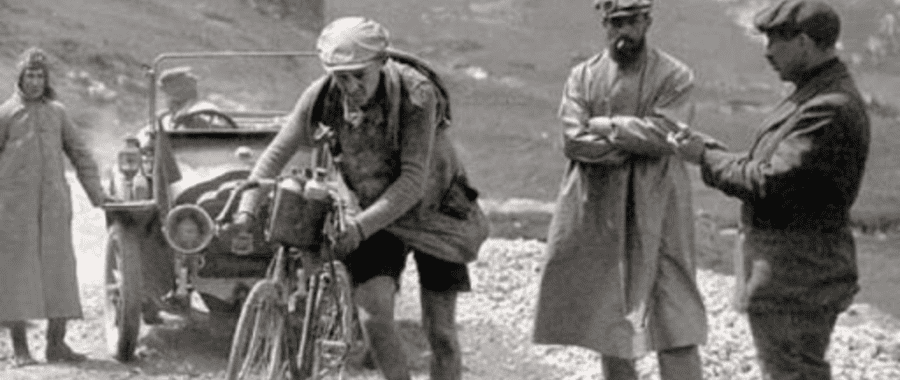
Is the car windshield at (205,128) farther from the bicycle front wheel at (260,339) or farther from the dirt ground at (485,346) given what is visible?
the bicycle front wheel at (260,339)

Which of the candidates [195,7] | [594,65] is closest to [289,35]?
[195,7]

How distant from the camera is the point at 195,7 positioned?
32.1m

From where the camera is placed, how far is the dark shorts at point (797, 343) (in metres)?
6.61

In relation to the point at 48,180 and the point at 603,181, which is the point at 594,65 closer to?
the point at 603,181

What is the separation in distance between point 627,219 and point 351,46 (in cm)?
142

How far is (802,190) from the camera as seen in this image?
655 cm

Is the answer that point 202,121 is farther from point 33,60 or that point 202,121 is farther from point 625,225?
point 625,225

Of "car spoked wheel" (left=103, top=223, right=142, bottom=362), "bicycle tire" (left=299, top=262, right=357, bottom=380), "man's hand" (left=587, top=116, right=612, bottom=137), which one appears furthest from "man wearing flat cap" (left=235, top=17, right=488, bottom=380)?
"car spoked wheel" (left=103, top=223, right=142, bottom=362)

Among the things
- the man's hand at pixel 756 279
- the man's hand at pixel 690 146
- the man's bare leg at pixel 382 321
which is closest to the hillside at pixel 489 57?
the man's bare leg at pixel 382 321

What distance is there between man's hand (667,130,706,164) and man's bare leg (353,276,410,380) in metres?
1.38

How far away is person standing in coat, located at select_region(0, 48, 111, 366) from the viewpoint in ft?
36.0

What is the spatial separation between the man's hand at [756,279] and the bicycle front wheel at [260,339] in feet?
5.49

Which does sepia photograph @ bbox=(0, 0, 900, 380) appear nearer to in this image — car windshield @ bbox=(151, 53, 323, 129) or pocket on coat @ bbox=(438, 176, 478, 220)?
pocket on coat @ bbox=(438, 176, 478, 220)

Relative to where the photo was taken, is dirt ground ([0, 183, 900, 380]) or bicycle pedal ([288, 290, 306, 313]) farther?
dirt ground ([0, 183, 900, 380])
